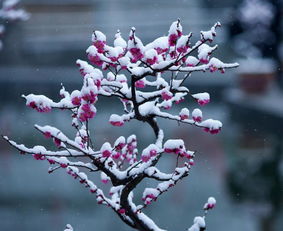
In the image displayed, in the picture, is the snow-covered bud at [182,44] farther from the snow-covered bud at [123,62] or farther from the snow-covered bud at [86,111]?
the snow-covered bud at [86,111]

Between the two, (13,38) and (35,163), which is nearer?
(35,163)

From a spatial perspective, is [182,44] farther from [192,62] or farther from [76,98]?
[76,98]

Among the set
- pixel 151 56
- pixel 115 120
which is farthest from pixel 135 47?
pixel 115 120

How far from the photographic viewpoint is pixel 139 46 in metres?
1.10

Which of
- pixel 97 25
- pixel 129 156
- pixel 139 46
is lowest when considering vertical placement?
pixel 97 25

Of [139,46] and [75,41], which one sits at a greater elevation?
[139,46]

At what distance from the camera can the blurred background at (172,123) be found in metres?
A: 5.37

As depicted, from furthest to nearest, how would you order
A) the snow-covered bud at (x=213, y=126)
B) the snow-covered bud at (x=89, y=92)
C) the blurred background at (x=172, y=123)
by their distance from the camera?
the blurred background at (x=172, y=123), the snow-covered bud at (x=213, y=126), the snow-covered bud at (x=89, y=92)

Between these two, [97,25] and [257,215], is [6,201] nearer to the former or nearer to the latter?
[257,215]

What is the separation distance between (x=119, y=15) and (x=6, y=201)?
6737mm

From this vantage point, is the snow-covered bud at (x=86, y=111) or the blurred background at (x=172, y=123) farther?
the blurred background at (x=172, y=123)

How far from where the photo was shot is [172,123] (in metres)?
8.05

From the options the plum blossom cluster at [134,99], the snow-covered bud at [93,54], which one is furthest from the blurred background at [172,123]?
the snow-covered bud at [93,54]

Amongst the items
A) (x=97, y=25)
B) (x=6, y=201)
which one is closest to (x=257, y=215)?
(x=6, y=201)
